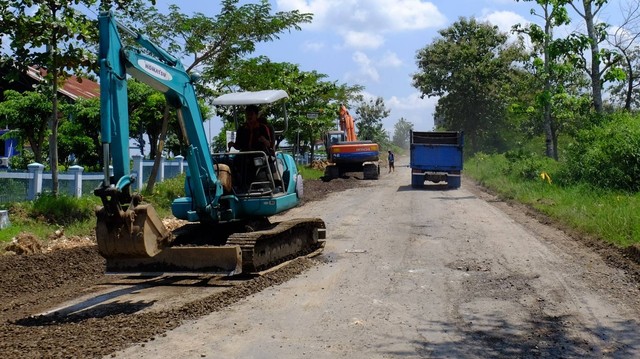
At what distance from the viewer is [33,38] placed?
12.8 metres

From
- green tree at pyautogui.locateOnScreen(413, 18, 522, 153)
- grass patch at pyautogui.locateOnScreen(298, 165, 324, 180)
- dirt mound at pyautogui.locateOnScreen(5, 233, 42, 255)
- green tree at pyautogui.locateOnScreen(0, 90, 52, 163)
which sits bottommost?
dirt mound at pyautogui.locateOnScreen(5, 233, 42, 255)

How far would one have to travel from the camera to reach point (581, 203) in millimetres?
16453

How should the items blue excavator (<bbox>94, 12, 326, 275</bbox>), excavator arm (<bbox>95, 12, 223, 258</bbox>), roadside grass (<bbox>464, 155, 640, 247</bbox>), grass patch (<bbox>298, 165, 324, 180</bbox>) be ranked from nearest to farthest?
excavator arm (<bbox>95, 12, 223, 258</bbox>) < blue excavator (<bbox>94, 12, 326, 275</bbox>) < roadside grass (<bbox>464, 155, 640, 247</bbox>) < grass patch (<bbox>298, 165, 324, 180</bbox>)

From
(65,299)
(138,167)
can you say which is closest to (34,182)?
(138,167)

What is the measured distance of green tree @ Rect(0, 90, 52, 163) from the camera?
20.2 meters

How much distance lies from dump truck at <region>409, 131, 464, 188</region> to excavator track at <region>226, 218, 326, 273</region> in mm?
15175

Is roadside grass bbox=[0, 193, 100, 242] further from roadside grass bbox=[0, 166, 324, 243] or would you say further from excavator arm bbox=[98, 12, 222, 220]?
excavator arm bbox=[98, 12, 222, 220]

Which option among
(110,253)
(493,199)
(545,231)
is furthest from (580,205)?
(110,253)

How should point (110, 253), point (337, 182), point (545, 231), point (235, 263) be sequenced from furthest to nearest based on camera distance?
point (337, 182) → point (545, 231) → point (235, 263) → point (110, 253)

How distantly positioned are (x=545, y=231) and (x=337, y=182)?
17.2 metres

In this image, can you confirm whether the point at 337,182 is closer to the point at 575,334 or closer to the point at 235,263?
the point at 235,263

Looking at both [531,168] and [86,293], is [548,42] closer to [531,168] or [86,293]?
[531,168]

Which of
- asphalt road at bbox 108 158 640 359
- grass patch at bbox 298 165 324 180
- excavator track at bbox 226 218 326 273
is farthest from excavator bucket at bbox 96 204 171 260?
grass patch at bbox 298 165 324 180

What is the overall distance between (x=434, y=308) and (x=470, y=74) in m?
45.1
